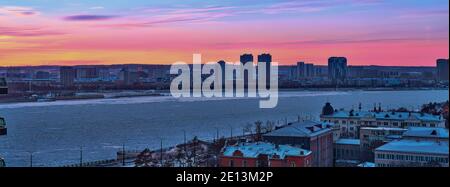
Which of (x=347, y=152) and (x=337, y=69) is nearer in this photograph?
(x=347, y=152)

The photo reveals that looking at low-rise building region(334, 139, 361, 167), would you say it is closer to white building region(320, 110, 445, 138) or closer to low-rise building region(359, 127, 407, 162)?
low-rise building region(359, 127, 407, 162)

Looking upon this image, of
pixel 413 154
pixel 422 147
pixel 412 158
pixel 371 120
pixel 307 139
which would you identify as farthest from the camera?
pixel 371 120

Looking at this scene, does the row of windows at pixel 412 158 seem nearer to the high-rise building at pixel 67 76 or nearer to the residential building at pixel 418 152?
the residential building at pixel 418 152

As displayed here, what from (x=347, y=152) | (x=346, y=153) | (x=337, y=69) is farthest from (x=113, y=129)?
(x=346, y=153)

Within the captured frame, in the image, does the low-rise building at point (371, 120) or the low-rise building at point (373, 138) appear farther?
the low-rise building at point (371, 120)

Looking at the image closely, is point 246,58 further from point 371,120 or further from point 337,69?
point 371,120

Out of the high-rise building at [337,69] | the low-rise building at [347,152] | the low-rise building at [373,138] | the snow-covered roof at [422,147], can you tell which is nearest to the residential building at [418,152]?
the snow-covered roof at [422,147]
